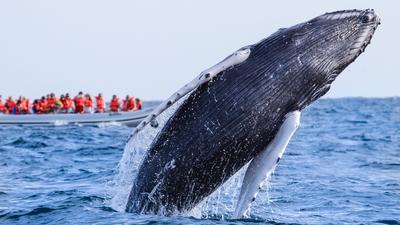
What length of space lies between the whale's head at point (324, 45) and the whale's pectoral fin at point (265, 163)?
352 millimetres

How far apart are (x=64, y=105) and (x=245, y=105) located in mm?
39164

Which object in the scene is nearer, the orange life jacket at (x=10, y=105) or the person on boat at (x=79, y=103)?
the person on boat at (x=79, y=103)

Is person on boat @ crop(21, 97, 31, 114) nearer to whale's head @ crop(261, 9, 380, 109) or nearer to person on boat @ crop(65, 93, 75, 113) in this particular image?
person on boat @ crop(65, 93, 75, 113)

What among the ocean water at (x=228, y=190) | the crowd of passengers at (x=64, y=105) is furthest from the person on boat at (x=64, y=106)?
the ocean water at (x=228, y=190)

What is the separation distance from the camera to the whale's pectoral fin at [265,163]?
8.21 m

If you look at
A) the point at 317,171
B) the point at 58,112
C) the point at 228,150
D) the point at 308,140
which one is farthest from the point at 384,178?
the point at 58,112

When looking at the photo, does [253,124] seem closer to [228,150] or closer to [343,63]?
[228,150]

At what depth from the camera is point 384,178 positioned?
52.9 ft

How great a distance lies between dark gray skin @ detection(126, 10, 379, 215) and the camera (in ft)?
27.8

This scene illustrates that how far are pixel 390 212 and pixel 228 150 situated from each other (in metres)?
4.16

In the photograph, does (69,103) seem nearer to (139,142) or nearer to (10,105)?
(10,105)

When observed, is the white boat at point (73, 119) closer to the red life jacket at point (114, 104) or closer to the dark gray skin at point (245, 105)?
the red life jacket at point (114, 104)

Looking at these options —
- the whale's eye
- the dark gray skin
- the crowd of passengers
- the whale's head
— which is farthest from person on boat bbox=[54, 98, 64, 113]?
the whale's eye

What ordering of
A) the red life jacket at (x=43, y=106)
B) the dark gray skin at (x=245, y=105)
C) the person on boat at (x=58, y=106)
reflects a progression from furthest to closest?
the red life jacket at (x=43, y=106), the person on boat at (x=58, y=106), the dark gray skin at (x=245, y=105)
